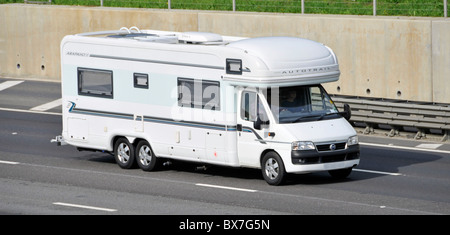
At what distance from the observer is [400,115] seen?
22969mm

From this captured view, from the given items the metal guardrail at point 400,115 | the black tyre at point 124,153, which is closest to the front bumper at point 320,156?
the black tyre at point 124,153

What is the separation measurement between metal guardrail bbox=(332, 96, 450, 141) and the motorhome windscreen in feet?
16.5

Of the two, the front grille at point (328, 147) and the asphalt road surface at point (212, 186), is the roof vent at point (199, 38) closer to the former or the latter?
the asphalt road surface at point (212, 186)

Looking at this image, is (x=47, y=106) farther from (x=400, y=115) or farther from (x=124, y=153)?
(x=400, y=115)

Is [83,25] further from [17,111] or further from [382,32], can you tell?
[382,32]

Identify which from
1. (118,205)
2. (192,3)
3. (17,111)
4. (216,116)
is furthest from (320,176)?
(192,3)

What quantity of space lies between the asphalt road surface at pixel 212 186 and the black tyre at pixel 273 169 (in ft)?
0.52

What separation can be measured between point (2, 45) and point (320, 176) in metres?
18.7

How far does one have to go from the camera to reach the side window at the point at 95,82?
64.8 ft

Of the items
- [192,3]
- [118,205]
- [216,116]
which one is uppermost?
[192,3]

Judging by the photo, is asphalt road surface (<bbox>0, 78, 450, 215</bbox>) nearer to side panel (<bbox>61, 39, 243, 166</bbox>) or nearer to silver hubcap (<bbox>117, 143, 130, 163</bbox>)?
silver hubcap (<bbox>117, 143, 130, 163</bbox>)

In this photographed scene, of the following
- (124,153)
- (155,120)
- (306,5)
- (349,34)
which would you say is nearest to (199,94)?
(155,120)

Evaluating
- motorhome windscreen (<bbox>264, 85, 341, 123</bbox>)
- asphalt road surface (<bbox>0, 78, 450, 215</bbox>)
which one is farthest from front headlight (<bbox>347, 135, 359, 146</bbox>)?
asphalt road surface (<bbox>0, 78, 450, 215</bbox>)
